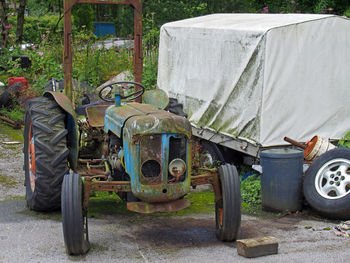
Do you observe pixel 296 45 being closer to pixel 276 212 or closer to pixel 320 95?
pixel 320 95

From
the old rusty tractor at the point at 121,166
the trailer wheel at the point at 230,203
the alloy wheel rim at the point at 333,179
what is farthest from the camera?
the alloy wheel rim at the point at 333,179

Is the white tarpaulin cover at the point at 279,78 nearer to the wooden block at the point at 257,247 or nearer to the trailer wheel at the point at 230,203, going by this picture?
the trailer wheel at the point at 230,203

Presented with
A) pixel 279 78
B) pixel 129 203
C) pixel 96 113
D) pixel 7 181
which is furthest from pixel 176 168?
pixel 7 181

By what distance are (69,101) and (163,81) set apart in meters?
4.65

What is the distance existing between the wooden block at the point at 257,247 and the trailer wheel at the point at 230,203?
225 millimetres

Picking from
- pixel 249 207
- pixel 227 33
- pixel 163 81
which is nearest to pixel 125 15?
pixel 163 81

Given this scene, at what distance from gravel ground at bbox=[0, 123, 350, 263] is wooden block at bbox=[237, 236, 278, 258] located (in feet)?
0.19

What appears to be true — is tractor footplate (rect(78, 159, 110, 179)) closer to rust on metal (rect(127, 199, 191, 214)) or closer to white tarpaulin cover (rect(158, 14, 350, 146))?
rust on metal (rect(127, 199, 191, 214))

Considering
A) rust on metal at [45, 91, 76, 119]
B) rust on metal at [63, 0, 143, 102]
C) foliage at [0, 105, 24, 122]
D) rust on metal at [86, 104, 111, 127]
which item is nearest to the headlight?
rust on metal at [45, 91, 76, 119]

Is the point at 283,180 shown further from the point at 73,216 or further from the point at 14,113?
the point at 14,113

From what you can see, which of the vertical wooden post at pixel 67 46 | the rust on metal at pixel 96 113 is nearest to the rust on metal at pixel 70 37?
the vertical wooden post at pixel 67 46

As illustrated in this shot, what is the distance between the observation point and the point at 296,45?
323 inches

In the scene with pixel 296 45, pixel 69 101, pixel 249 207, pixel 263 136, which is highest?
pixel 296 45

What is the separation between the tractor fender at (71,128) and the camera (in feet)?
22.1
